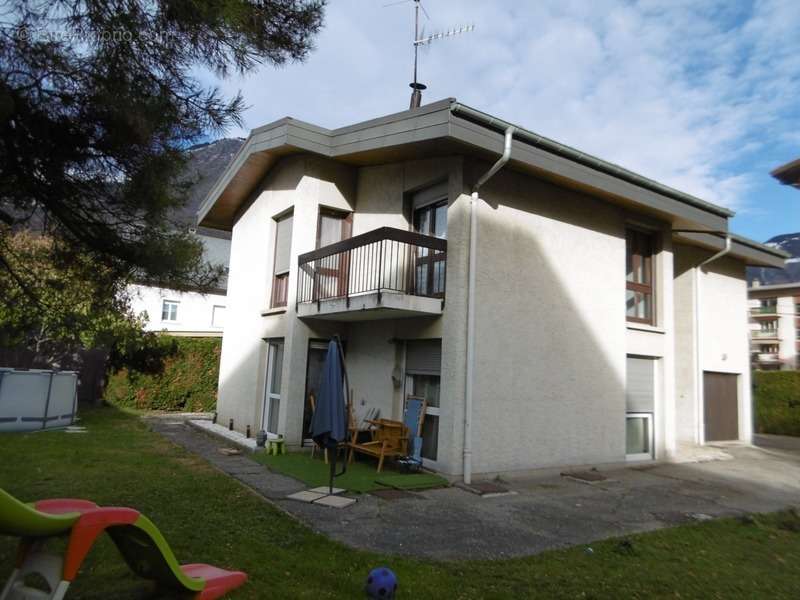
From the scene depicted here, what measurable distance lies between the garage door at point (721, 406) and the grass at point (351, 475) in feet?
31.1

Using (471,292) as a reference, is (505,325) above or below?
below

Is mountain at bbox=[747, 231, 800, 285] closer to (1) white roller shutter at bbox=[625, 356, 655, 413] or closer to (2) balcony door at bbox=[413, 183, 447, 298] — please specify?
(1) white roller shutter at bbox=[625, 356, 655, 413]

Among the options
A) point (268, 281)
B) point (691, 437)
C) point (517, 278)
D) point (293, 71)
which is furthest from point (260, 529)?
point (691, 437)

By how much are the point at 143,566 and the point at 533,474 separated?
6.76 metres

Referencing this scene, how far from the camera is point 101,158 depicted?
18.6 ft

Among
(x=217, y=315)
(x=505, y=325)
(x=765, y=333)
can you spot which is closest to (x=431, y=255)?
(x=505, y=325)

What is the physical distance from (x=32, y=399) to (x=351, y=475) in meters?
8.39

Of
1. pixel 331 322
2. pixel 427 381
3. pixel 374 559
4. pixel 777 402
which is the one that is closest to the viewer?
pixel 374 559

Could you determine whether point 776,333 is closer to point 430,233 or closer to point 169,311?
point 169,311

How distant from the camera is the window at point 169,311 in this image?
27.4m

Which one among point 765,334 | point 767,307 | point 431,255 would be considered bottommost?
point 431,255

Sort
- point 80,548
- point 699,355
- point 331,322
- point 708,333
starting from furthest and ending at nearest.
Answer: point 708,333 → point 699,355 → point 331,322 → point 80,548

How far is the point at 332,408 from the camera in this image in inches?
284

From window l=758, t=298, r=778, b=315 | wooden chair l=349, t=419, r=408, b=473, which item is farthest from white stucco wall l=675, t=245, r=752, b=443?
window l=758, t=298, r=778, b=315
